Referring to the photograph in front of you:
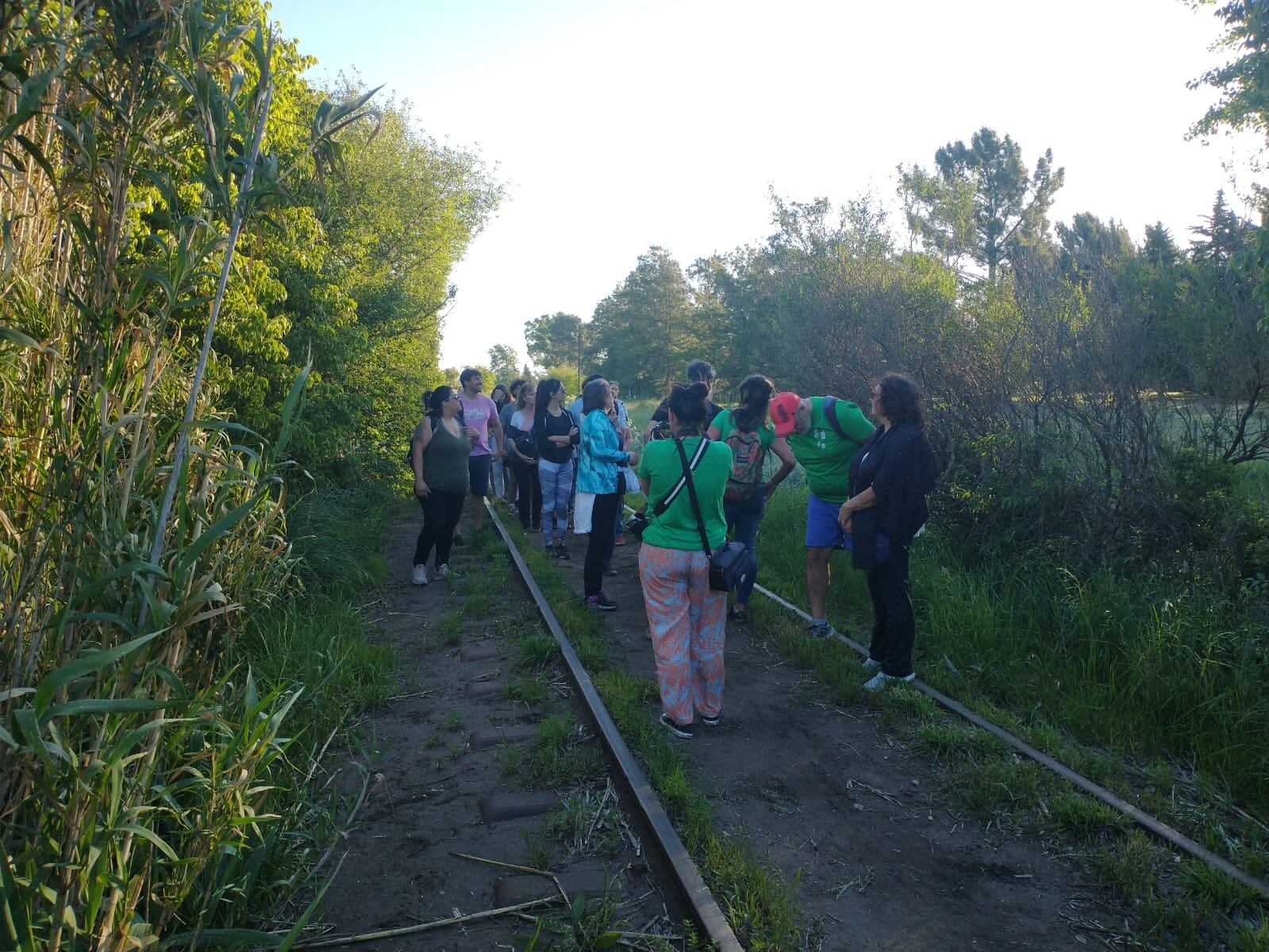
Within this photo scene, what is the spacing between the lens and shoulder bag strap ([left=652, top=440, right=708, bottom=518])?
16.8 ft

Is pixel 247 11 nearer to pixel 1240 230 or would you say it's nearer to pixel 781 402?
pixel 781 402

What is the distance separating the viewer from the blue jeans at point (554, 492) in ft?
33.4

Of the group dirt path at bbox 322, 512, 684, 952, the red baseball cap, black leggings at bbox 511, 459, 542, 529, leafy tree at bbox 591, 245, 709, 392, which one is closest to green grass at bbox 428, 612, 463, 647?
dirt path at bbox 322, 512, 684, 952

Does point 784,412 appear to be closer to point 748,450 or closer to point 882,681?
point 748,450

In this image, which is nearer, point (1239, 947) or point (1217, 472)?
point (1239, 947)

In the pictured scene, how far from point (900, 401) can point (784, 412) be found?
1.30 metres

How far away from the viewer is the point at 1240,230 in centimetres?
818

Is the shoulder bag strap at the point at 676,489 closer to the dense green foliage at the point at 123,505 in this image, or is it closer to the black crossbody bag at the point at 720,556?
the black crossbody bag at the point at 720,556

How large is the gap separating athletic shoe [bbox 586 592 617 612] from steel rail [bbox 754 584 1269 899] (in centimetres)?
301

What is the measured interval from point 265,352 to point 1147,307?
8416 millimetres

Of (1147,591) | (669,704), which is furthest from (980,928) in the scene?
(1147,591)

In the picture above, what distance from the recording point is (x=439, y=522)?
9.11m

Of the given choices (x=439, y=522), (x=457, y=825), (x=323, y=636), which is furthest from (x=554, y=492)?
(x=457, y=825)

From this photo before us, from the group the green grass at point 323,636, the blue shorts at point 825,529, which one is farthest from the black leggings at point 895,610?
the green grass at point 323,636
